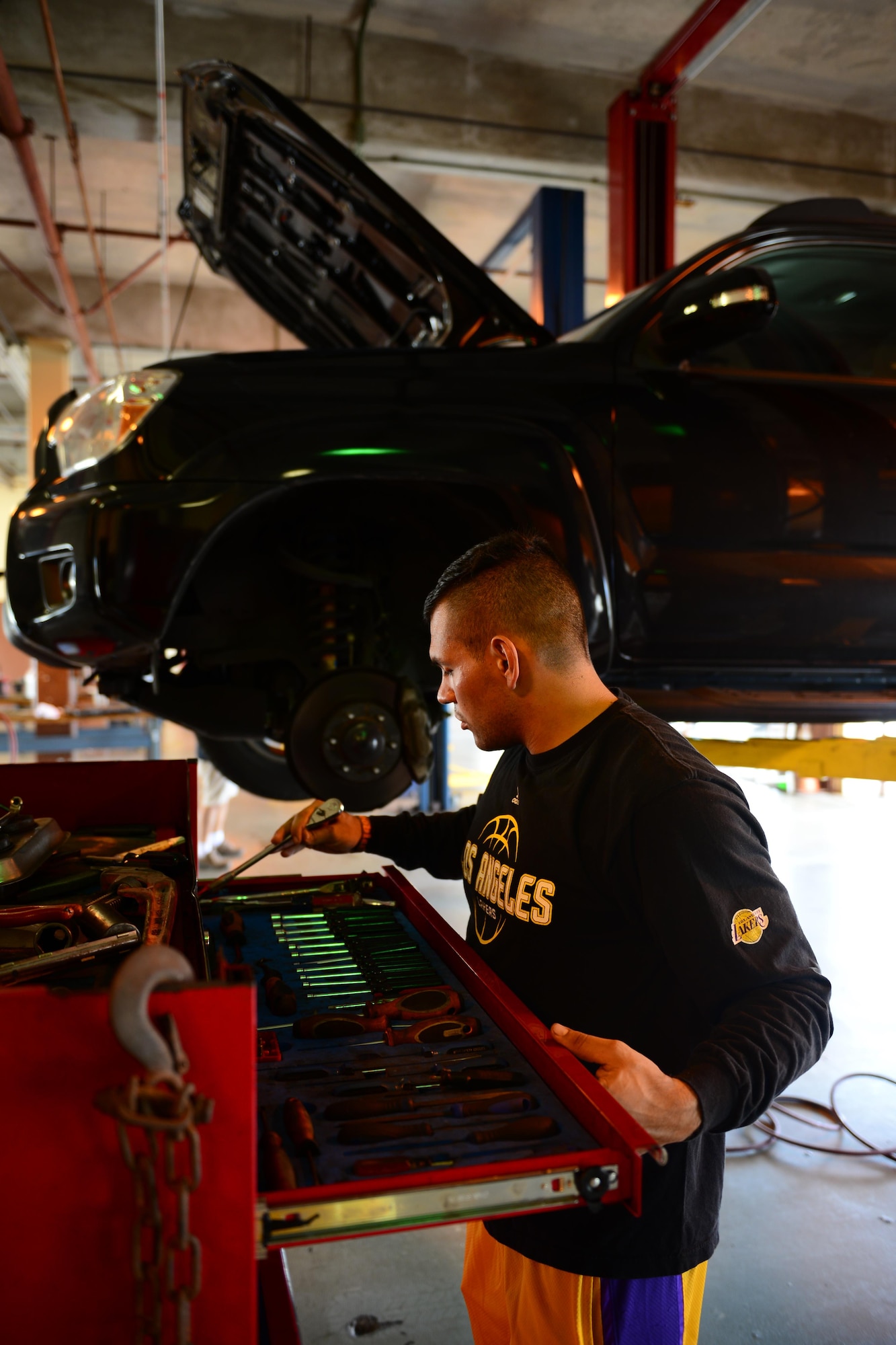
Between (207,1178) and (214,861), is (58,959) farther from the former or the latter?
(214,861)

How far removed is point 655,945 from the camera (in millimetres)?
1137

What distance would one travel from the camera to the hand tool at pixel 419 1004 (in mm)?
1042

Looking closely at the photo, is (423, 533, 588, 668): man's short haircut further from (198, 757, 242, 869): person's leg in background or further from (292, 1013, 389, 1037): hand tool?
(198, 757, 242, 869): person's leg in background

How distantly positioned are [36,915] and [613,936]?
0.66 m

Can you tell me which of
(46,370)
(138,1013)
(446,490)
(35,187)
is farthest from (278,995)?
(46,370)

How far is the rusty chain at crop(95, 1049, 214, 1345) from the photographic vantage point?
574mm

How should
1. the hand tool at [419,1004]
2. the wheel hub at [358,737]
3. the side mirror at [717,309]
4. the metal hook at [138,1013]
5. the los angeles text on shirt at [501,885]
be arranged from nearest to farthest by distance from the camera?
the metal hook at [138,1013], the hand tool at [419,1004], the los angeles text on shirt at [501,885], the side mirror at [717,309], the wheel hub at [358,737]

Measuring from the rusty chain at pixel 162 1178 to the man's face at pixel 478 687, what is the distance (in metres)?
0.75

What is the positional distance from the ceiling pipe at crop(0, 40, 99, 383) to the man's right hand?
13.2ft

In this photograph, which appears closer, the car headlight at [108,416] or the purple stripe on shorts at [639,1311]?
the purple stripe on shorts at [639,1311]

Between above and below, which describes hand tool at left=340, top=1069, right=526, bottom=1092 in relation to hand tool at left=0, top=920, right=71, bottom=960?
below

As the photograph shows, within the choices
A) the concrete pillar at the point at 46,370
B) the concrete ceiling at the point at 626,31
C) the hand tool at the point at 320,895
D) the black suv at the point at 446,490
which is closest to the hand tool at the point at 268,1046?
the hand tool at the point at 320,895

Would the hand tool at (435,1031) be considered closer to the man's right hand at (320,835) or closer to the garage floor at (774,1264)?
the man's right hand at (320,835)

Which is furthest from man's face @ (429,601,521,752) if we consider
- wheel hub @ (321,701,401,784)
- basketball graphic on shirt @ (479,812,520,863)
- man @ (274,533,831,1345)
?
wheel hub @ (321,701,401,784)
